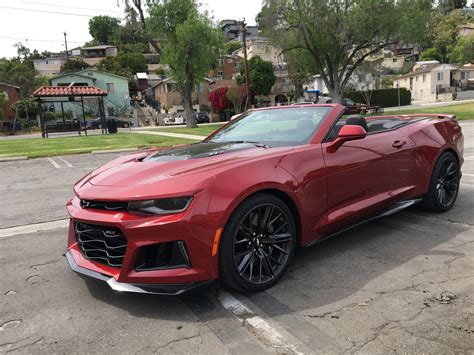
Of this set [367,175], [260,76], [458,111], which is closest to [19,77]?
[260,76]

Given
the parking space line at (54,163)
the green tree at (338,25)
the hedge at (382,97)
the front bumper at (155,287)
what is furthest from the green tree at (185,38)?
the hedge at (382,97)

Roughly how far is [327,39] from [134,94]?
51378 millimetres

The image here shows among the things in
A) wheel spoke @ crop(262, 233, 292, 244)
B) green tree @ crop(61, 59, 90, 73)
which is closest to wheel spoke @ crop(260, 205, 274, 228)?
wheel spoke @ crop(262, 233, 292, 244)

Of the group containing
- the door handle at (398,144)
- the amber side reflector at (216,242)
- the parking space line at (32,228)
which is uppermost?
the door handle at (398,144)

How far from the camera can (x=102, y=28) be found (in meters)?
125

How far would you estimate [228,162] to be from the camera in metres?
3.27

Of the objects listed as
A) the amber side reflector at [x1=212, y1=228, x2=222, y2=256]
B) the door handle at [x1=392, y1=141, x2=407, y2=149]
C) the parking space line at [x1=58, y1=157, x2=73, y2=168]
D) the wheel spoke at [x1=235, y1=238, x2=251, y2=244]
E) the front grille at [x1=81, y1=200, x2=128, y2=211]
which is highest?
the door handle at [x1=392, y1=141, x2=407, y2=149]

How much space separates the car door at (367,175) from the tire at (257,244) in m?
0.56

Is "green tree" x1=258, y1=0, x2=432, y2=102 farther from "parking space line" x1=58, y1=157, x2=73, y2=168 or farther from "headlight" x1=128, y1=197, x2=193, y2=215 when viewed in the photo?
"headlight" x1=128, y1=197, x2=193, y2=215

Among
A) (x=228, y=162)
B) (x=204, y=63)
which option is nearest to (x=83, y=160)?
(x=228, y=162)

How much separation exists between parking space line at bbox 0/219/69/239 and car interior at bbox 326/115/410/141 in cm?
366

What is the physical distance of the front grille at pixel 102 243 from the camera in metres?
2.95

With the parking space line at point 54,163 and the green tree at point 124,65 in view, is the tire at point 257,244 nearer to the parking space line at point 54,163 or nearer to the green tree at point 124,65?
the parking space line at point 54,163

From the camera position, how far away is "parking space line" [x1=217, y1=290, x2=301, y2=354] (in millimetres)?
2570
